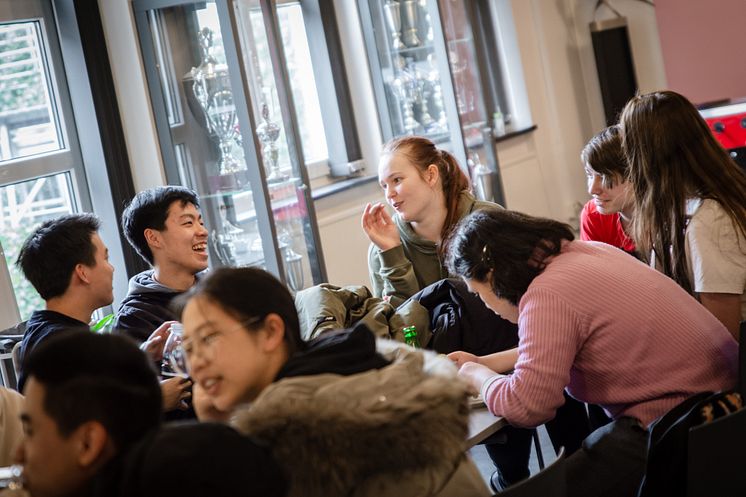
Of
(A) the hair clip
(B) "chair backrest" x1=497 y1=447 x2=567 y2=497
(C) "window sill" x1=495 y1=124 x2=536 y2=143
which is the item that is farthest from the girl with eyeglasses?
(C) "window sill" x1=495 y1=124 x2=536 y2=143

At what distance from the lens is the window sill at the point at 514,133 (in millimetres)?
6324

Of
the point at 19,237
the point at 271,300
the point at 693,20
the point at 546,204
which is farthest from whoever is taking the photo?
the point at 546,204

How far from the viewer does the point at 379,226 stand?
10.9 ft

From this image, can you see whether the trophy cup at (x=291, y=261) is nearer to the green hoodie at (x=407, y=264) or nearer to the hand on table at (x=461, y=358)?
the green hoodie at (x=407, y=264)

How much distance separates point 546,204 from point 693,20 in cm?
160

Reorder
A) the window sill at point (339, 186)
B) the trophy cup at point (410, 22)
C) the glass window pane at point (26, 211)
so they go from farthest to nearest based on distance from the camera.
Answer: the trophy cup at point (410, 22) < the window sill at point (339, 186) < the glass window pane at point (26, 211)

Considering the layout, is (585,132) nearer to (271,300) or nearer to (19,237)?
(19,237)

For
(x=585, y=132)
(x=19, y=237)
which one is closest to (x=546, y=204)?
(x=585, y=132)

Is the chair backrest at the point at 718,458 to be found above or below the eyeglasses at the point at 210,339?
below

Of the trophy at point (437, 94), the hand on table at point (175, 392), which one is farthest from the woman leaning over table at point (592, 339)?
the trophy at point (437, 94)

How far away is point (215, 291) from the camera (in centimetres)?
162

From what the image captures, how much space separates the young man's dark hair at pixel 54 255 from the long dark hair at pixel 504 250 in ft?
3.74

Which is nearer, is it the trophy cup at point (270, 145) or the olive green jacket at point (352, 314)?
the olive green jacket at point (352, 314)

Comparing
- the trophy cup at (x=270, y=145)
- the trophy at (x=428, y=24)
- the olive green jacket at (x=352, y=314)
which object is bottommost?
the olive green jacket at (x=352, y=314)
